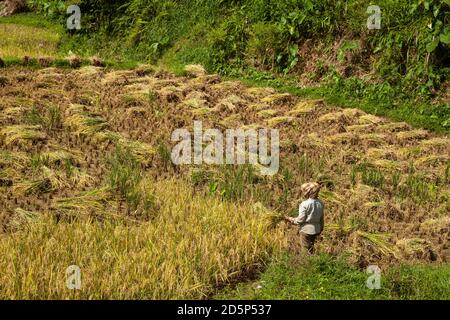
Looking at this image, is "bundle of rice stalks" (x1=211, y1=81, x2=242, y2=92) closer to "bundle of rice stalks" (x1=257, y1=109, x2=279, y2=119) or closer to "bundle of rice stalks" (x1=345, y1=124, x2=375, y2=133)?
"bundle of rice stalks" (x1=257, y1=109, x2=279, y2=119)

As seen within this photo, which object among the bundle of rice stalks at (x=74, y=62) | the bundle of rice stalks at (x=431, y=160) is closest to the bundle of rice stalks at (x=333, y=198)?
the bundle of rice stalks at (x=431, y=160)

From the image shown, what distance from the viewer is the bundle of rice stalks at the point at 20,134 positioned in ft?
31.7

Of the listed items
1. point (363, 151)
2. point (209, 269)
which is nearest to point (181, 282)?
point (209, 269)

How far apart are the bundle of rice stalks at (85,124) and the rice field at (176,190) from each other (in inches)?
0.9

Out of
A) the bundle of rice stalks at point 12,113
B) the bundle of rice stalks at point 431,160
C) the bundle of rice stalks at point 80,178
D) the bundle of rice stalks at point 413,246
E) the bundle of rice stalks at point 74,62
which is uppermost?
the bundle of rice stalks at point 74,62

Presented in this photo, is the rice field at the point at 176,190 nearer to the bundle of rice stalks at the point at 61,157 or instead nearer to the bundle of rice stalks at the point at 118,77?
the bundle of rice stalks at the point at 61,157

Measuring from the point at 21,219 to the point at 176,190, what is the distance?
2.01 m

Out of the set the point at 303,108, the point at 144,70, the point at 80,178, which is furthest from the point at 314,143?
the point at 144,70

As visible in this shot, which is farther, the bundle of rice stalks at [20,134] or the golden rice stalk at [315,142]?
the golden rice stalk at [315,142]

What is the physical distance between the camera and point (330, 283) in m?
6.05

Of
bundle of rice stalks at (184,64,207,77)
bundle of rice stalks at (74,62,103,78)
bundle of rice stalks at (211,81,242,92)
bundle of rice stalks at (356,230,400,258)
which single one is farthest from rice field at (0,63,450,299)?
bundle of rice stalks at (184,64,207,77)

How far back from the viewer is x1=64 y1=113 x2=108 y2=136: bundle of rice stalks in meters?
10.4

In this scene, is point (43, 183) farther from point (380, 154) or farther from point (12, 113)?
point (380, 154)

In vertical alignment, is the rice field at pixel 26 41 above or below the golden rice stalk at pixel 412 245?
above
